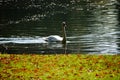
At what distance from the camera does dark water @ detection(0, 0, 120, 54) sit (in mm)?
37219

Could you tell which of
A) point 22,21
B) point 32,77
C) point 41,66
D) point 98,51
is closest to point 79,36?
point 98,51

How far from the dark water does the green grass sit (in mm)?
12602

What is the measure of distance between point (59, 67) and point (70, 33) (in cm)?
2735

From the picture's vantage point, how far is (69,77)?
1786 centimetres

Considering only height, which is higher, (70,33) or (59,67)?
(59,67)

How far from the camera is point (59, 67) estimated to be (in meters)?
20.3

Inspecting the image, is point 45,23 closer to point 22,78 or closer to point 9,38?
point 9,38

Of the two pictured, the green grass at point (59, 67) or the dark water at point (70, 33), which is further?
the dark water at point (70, 33)

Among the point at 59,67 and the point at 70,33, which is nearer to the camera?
the point at 59,67

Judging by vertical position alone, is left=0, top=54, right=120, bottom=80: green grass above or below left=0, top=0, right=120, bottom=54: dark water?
above

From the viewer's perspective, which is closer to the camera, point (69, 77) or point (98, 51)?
point (69, 77)

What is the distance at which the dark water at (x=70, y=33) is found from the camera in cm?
3722

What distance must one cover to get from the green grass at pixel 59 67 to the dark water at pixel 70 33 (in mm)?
12602

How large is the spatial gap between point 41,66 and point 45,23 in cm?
3599
